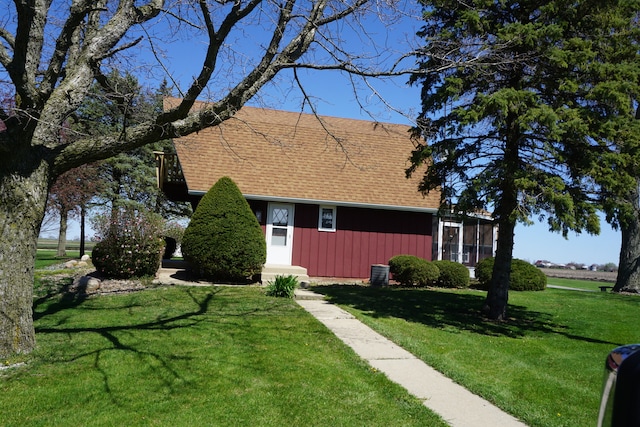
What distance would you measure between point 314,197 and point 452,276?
5222 mm

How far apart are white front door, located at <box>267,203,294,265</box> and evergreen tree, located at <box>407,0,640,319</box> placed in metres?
7.93

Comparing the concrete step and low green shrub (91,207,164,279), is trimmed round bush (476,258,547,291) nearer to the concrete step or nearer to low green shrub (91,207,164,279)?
the concrete step

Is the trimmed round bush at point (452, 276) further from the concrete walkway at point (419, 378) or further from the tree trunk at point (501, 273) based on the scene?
the concrete walkway at point (419, 378)

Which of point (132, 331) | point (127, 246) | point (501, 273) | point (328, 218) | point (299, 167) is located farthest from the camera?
point (299, 167)

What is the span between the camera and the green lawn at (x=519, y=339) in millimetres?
5832

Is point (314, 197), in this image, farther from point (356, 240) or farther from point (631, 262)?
point (631, 262)

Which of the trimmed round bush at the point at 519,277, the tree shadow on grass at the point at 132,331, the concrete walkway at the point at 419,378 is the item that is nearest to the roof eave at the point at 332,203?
the trimmed round bush at the point at 519,277

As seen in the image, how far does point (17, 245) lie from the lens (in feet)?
20.3

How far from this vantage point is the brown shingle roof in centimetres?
1688

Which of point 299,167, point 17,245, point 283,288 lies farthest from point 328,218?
point 17,245

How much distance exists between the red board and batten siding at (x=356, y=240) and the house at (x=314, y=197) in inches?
1.4

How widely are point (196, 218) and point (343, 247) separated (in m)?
6.19

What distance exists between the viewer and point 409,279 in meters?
15.8

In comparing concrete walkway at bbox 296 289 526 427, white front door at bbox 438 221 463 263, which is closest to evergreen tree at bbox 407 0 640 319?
concrete walkway at bbox 296 289 526 427
